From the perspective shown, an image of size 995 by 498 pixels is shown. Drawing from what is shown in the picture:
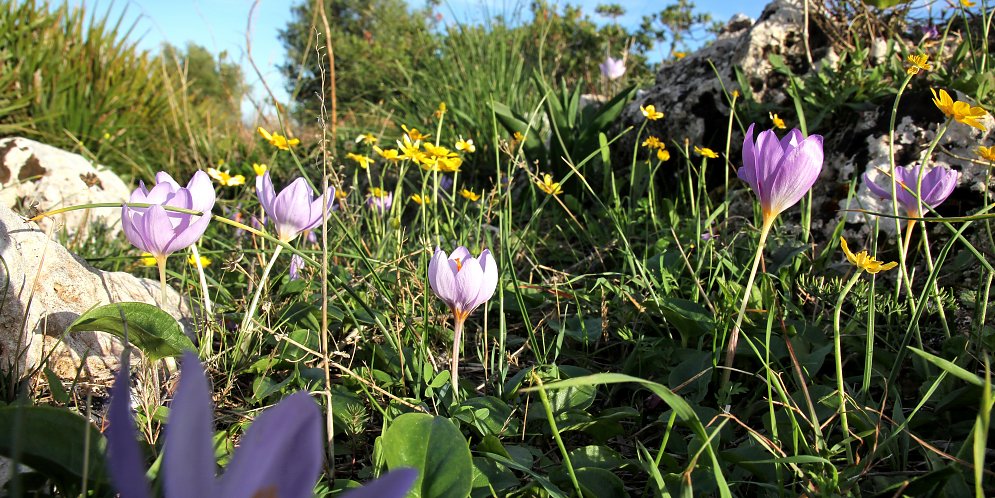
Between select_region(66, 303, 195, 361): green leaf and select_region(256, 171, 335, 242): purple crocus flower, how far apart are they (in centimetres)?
30

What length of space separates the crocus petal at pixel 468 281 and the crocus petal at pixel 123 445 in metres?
0.78

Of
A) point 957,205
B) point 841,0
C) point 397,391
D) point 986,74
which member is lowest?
point 397,391

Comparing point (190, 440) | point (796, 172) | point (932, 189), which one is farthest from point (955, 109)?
point (190, 440)

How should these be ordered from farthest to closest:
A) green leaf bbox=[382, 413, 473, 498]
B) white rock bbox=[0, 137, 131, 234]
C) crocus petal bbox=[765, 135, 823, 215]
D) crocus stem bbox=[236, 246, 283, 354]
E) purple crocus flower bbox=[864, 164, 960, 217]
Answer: white rock bbox=[0, 137, 131, 234]
purple crocus flower bbox=[864, 164, 960, 217]
crocus stem bbox=[236, 246, 283, 354]
crocus petal bbox=[765, 135, 823, 215]
green leaf bbox=[382, 413, 473, 498]

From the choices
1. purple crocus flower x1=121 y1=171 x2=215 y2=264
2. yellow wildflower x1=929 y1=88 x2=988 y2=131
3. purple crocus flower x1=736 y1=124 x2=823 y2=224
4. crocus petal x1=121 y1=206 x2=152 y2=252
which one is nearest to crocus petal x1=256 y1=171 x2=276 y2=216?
purple crocus flower x1=121 y1=171 x2=215 y2=264

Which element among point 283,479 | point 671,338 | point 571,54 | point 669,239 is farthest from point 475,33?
point 283,479

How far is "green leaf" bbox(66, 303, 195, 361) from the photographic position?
3.89 ft

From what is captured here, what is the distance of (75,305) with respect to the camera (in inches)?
57.8

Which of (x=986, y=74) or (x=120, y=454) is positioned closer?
(x=120, y=454)

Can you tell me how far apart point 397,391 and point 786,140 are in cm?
97

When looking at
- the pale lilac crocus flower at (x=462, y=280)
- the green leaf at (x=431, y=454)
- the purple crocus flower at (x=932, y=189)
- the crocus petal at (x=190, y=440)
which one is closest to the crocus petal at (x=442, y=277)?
the pale lilac crocus flower at (x=462, y=280)

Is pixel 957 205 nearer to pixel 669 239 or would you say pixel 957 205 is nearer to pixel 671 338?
pixel 669 239

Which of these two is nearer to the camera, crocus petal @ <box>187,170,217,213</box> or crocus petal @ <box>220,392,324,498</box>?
crocus petal @ <box>220,392,324,498</box>

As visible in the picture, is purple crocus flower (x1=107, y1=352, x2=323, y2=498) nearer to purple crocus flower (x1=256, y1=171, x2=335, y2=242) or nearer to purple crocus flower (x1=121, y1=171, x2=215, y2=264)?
purple crocus flower (x1=121, y1=171, x2=215, y2=264)
